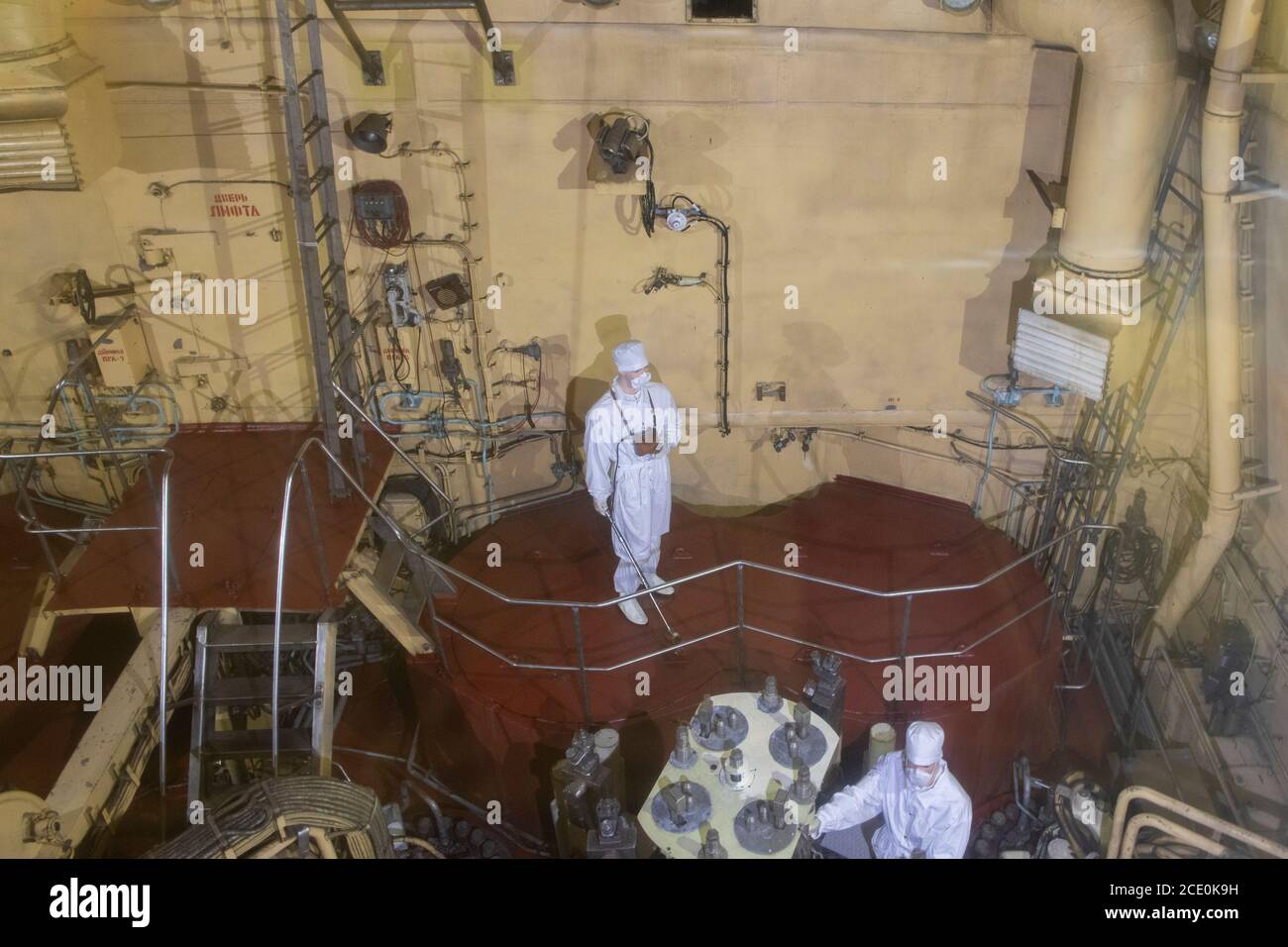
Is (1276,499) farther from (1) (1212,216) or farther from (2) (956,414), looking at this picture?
(2) (956,414)

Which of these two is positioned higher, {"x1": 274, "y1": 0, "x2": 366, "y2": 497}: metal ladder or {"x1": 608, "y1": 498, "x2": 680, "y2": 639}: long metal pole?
{"x1": 274, "y1": 0, "x2": 366, "y2": 497}: metal ladder

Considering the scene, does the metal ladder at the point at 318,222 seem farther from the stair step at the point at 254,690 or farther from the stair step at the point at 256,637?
the stair step at the point at 254,690

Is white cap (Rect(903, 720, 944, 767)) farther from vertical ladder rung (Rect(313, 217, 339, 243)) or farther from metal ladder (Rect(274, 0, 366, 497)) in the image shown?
vertical ladder rung (Rect(313, 217, 339, 243))

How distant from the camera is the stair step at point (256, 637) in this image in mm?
6551

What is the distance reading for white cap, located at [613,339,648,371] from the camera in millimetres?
6434

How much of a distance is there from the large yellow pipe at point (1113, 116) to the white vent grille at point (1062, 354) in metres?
0.48

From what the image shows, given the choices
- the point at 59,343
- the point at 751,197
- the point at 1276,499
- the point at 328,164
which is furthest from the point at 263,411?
the point at 1276,499

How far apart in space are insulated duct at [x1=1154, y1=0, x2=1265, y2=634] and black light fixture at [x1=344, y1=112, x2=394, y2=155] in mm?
4837

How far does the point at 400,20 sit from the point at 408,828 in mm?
5051

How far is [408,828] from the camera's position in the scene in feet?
23.1

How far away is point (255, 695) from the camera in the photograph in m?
6.52

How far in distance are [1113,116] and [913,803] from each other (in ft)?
13.0

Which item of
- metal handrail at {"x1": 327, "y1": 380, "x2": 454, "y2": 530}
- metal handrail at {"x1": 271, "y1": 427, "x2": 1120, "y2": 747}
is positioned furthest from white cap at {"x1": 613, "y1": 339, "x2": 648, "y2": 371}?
metal handrail at {"x1": 327, "y1": 380, "x2": 454, "y2": 530}

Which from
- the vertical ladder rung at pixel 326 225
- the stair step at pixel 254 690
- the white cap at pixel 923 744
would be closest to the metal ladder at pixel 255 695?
the stair step at pixel 254 690
